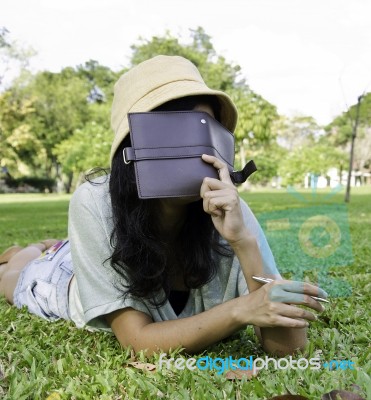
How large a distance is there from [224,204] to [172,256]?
1.58ft

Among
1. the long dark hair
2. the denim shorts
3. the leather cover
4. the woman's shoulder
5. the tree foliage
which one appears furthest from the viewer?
the tree foliage

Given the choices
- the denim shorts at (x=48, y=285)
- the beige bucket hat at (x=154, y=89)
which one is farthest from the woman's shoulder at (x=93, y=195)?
the denim shorts at (x=48, y=285)

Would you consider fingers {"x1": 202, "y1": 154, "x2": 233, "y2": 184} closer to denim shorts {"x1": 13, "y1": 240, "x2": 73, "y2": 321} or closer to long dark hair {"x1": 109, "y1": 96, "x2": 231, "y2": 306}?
long dark hair {"x1": 109, "y1": 96, "x2": 231, "y2": 306}

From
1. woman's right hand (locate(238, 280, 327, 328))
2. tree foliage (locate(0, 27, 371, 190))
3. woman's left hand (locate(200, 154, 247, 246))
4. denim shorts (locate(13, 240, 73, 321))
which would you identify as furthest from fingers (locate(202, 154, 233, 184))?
tree foliage (locate(0, 27, 371, 190))

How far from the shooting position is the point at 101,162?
2514 centimetres

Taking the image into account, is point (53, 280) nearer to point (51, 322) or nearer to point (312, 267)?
point (51, 322)

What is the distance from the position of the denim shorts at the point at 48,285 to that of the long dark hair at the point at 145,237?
2.12ft

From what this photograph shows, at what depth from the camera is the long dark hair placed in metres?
1.77

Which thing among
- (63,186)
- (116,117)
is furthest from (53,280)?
(63,186)

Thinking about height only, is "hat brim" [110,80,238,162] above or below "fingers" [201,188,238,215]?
above

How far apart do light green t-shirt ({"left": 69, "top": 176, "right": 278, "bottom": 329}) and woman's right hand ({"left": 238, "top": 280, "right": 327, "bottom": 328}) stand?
0.56 ft

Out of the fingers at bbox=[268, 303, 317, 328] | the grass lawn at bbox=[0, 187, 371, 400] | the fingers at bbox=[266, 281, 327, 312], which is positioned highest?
the fingers at bbox=[266, 281, 327, 312]

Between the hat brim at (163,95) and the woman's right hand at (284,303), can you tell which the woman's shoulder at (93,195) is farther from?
the woman's right hand at (284,303)

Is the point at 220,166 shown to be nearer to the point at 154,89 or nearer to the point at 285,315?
the point at 154,89
